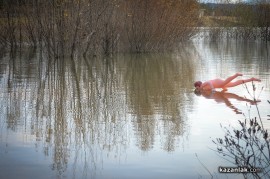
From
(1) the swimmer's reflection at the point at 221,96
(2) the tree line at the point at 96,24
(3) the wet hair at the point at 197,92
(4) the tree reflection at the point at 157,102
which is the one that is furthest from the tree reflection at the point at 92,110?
(2) the tree line at the point at 96,24

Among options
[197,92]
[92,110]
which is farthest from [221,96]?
[92,110]

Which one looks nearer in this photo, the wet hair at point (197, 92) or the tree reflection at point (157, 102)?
the tree reflection at point (157, 102)

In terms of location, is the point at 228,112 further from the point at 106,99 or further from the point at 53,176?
the point at 53,176

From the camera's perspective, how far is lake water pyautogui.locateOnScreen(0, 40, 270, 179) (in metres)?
5.39

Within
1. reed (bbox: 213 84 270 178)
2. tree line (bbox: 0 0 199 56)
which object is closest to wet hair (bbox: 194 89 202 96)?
reed (bbox: 213 84 270 178)

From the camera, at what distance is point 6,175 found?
508 cm

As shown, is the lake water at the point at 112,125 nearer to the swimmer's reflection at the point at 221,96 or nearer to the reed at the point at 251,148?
the swimmer's reflection at the point at 221,96

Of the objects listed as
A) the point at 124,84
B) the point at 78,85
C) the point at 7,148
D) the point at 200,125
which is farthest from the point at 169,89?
the point at 7,148

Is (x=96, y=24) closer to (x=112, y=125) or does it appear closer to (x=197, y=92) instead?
Answer: (x=197, y=92)

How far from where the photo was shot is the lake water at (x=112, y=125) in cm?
539

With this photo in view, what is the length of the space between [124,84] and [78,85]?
113 cm

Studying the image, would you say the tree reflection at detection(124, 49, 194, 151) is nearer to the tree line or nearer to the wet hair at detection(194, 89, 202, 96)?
the wet hair at detection(194, 89, 202, 96)

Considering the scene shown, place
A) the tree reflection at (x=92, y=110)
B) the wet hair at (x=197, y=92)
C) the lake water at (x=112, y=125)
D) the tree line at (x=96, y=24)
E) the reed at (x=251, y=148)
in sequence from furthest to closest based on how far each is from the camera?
the tree line at (x=96, y=24), the wet hair at (x=197, y=92), the tree reflection at (x=92, y=110), the lake water at (x=112, y=125), the reed at (x=251, y=148)

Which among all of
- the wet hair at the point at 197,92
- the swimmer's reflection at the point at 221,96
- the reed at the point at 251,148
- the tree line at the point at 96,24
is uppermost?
the tree line at the point at 96,24
